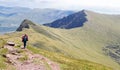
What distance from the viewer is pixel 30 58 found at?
216ft

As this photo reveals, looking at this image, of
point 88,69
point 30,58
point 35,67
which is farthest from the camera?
point 88,69

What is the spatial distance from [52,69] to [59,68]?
448 centimetres

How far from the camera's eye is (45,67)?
61.8 metres

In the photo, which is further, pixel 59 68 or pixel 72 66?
pixel 72 66

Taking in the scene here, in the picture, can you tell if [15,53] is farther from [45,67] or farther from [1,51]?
[45,67]

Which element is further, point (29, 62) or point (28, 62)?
point (29, 62)

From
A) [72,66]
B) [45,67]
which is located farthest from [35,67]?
[72,66]

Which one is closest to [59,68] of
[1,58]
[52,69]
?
[52,69]

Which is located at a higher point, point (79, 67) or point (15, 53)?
point (15, 53)

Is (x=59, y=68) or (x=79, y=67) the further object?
(x=79, y=67)

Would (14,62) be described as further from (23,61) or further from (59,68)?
(59,68)

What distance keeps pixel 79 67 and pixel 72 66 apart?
6.15ft

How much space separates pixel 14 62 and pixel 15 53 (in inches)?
252

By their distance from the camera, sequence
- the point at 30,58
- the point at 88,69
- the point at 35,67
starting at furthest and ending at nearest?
the point at 88,69 → the point at 30,58 → the point at 35,67
